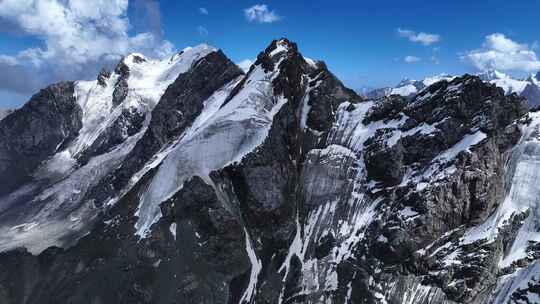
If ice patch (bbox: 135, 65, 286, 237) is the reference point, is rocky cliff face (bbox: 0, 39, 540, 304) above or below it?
below

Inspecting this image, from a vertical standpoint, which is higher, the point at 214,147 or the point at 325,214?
the point at 214,147

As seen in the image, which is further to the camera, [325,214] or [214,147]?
[214,147]

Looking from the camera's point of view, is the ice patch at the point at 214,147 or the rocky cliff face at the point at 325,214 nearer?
the rocky cliff face at the point at 325,214

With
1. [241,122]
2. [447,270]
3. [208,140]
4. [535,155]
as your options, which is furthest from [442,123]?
[208,140]

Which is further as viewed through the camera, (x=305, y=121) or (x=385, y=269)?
(x=305, y=121)

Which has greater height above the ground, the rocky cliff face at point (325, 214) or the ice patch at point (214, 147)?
the ice patch at point (214, 147)

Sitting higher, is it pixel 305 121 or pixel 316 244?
pixel 305 121

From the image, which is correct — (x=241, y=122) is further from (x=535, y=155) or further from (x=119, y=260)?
(x=535, y=155)

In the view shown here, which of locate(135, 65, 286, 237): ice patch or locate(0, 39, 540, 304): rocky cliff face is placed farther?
locate(135, 65, 286, 237): ice patch
